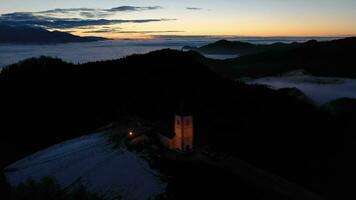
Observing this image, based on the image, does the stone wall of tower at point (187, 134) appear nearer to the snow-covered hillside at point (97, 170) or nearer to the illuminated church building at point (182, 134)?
the illuminated church building at point (182, 134)

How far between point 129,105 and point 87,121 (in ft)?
38.2

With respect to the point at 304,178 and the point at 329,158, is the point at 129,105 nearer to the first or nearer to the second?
the point at 304,178

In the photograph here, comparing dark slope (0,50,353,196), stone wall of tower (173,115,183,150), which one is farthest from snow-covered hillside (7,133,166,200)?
dark slope (0,50,353,196)

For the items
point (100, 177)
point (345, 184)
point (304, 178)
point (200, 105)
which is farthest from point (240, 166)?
point (200, 105)

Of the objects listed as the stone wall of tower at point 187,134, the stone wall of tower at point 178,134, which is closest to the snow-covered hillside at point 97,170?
the stone wall of tower at point 178,134

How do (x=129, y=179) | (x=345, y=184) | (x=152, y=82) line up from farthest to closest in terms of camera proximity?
1. (x=152, y=82)
2. (x=345, y=184)
3. (x=129, y=179)

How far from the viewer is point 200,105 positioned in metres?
77.9

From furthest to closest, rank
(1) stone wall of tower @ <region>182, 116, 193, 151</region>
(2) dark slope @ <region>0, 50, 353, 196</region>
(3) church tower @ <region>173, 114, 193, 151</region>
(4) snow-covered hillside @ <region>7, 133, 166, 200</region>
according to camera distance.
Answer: (2) dark slope @ <region>0, 50, 353, 196</region> < (1) stone wall of tower @ <region>182, 116, 193, 151</region> < (3) church tower @ <region>173, 114, 193, 151</region> < (4) snow-covered hillside @ <region>7, 133, 166, 200</region>

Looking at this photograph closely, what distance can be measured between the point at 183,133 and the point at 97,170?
382 inches

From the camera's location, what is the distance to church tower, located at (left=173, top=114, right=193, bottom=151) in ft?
124

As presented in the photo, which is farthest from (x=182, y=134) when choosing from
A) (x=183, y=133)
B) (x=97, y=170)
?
(x=97, y=170)

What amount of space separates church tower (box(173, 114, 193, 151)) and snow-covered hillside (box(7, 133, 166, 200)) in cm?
549

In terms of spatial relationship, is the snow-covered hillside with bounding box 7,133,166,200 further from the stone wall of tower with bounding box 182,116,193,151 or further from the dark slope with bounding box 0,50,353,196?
the dark slope with bounding box 0,50,353,196

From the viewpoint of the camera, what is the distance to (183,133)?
3778 centimetres
